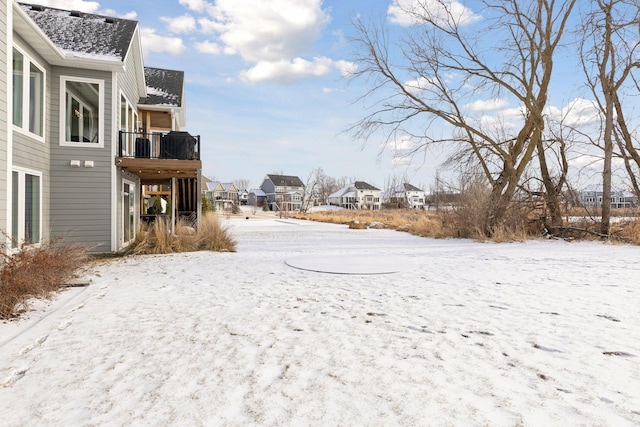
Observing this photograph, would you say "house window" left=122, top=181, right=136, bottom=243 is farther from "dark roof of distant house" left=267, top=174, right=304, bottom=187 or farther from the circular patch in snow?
"dark roof of distant house" left=267, top=174, right=304, bottom=187

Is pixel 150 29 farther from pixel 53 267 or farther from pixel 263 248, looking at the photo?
pixel 53 267

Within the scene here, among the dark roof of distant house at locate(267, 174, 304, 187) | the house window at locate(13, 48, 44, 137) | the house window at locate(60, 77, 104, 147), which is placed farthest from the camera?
the dark roof of distant house at locate(267, 174, 304, 187)

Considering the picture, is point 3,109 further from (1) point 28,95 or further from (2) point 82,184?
(2) point 82,184

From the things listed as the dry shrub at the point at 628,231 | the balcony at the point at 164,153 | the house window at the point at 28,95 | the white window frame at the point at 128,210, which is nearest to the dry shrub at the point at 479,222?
the dry shrub at the point at 628,231

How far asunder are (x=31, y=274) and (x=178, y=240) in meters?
5.13

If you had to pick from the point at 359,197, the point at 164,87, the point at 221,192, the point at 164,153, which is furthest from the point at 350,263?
the point at 359,197

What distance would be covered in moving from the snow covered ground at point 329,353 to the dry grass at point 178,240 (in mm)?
3525

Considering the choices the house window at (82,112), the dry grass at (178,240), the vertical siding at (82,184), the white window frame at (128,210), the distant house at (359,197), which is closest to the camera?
the vertical siding at (82,184)

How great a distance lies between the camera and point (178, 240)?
385 inches

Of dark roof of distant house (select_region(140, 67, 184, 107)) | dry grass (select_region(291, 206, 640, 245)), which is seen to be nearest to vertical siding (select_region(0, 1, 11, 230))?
dark roof of distant house (select_region(140, 67, 184, 107))

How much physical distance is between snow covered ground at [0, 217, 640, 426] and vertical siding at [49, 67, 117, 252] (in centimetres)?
394

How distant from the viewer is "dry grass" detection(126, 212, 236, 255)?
949 centimetres

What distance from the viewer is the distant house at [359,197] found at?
70500 mm

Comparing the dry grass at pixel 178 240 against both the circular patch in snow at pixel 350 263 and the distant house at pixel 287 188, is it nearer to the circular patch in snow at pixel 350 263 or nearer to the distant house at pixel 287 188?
the circular patch in snow at pixel 350 263
